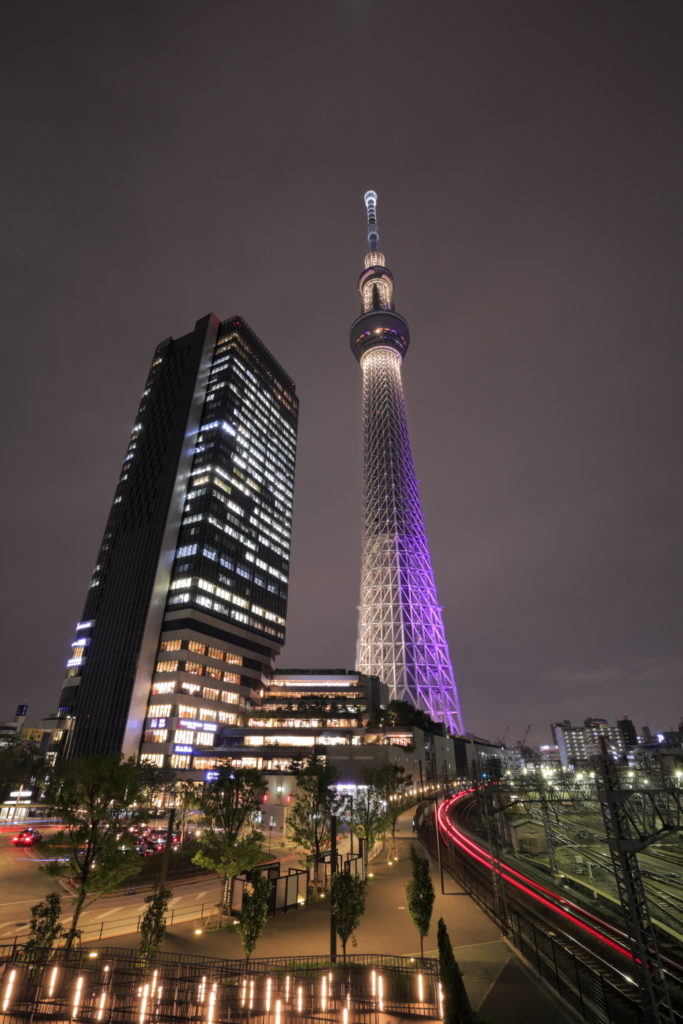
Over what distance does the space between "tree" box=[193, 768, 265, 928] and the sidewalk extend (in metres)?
2.99

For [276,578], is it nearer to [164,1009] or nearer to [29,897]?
[29,897]

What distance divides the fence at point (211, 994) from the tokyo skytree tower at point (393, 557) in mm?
111659

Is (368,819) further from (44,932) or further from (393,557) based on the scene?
(393,557)

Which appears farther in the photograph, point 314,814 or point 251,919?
point 314,814

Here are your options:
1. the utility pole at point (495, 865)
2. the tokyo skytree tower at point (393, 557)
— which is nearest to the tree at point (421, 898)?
the utility pole at point (495, 865)

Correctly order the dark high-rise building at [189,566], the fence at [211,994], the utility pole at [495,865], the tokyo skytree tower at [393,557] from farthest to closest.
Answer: the tokyo skytree tower at [393,557] < the dark high-rise building at [189,566] < the utility pole at [495,865] < the fence at [211,994]

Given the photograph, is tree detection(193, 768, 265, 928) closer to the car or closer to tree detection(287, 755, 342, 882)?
tree detection(287, 755, 342, 882)

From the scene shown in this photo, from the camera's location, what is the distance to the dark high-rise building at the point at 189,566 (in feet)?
333

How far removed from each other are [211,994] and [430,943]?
38.5ft

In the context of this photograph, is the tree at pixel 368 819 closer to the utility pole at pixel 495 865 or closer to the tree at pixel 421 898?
the utility pole at pixel 495 865

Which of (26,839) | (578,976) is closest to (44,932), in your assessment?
(578,976)

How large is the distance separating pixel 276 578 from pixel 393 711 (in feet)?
165

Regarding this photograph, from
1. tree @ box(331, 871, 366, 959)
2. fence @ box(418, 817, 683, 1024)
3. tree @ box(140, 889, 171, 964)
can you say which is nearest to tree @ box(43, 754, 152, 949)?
tree @ box(140, 889, 171, 964)

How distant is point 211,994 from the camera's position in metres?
16.4
